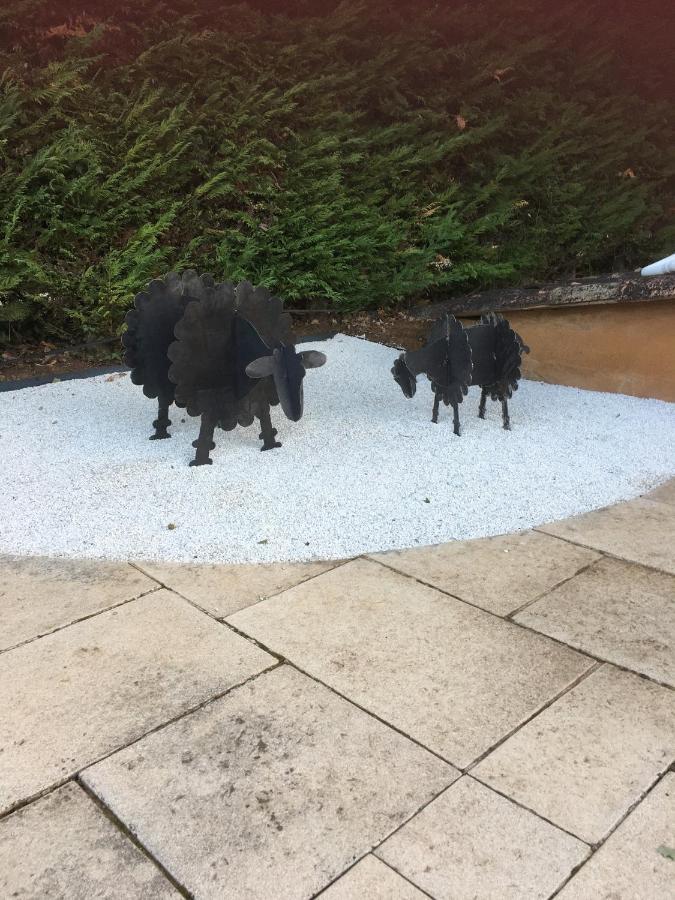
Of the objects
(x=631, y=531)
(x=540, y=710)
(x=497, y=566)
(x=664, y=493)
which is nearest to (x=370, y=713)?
(x=540, y=710)

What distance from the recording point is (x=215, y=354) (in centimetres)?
404

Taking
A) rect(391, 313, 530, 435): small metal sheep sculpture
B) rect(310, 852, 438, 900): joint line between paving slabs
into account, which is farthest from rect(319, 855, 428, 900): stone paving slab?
rect(391, 313, 530, 435): small metal sheep sculpture

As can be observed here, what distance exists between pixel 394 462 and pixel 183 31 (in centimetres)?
458

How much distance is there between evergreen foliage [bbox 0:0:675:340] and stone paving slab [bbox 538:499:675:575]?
4051 millimetres

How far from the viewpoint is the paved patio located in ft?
Answer: 5.51

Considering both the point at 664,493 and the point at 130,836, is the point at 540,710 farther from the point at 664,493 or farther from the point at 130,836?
the point at 664,493

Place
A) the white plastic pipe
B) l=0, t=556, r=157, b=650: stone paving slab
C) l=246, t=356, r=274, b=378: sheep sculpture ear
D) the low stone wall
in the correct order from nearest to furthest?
l=0, t=556, r=157, b=650: stone paving slab
l=246, t=356, r=274, b=378: sheep sculpture ear
the low stone wall
the white plastic pipe

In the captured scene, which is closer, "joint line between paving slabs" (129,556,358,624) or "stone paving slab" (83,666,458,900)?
"stone paving slab" (83,666,458,900)

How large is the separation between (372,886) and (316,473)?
2.64 meters

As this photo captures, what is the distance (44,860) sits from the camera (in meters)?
1.70

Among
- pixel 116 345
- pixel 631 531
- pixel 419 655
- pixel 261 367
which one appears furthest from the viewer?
pixel 116 345

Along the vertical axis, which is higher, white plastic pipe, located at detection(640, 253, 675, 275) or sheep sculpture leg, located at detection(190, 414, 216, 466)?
white plastic pipe, located at detection(640, 253, 675, 275)

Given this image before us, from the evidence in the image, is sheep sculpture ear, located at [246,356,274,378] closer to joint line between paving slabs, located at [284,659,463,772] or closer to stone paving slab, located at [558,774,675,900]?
joint line between paving slabs, located at [284,659,463,772]

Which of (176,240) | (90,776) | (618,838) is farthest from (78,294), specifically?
(618,838)
